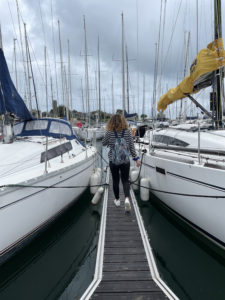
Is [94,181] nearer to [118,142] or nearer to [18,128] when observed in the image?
[118,142]

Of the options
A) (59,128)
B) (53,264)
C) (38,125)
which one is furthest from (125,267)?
(38,125)

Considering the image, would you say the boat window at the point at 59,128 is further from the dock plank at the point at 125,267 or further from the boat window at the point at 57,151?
the dock plank at the point at 125,267

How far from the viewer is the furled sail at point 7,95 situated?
4.77 meters

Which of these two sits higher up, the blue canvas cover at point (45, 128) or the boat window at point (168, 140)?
the blue canvas cover at point (45, 128)

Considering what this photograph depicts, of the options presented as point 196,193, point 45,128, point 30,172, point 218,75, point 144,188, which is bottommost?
point 144,188

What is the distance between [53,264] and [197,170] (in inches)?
105

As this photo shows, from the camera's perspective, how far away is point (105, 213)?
4.59 m

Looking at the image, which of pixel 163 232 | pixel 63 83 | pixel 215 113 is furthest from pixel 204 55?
pixel 63 83

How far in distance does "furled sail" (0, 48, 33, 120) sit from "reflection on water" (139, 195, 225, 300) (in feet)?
13.4

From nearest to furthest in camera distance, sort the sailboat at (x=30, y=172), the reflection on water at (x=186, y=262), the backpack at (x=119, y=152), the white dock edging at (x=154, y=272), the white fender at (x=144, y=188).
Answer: the white dock edging at (x=154, y=272)
the reflection on water at (x=186, y=262)
the sailboat at (x=30, y=172)
the backpack at (x=119, y=152)
the white fender at (x=144, y=188)

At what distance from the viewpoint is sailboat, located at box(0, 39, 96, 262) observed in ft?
9.82

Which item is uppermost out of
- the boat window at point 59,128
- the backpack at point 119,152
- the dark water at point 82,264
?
the boat window at point 59,128

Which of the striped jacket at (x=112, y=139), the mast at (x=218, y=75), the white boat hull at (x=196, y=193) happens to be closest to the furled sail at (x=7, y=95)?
the striped jacket at (x=112, y=139)

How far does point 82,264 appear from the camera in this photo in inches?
136
